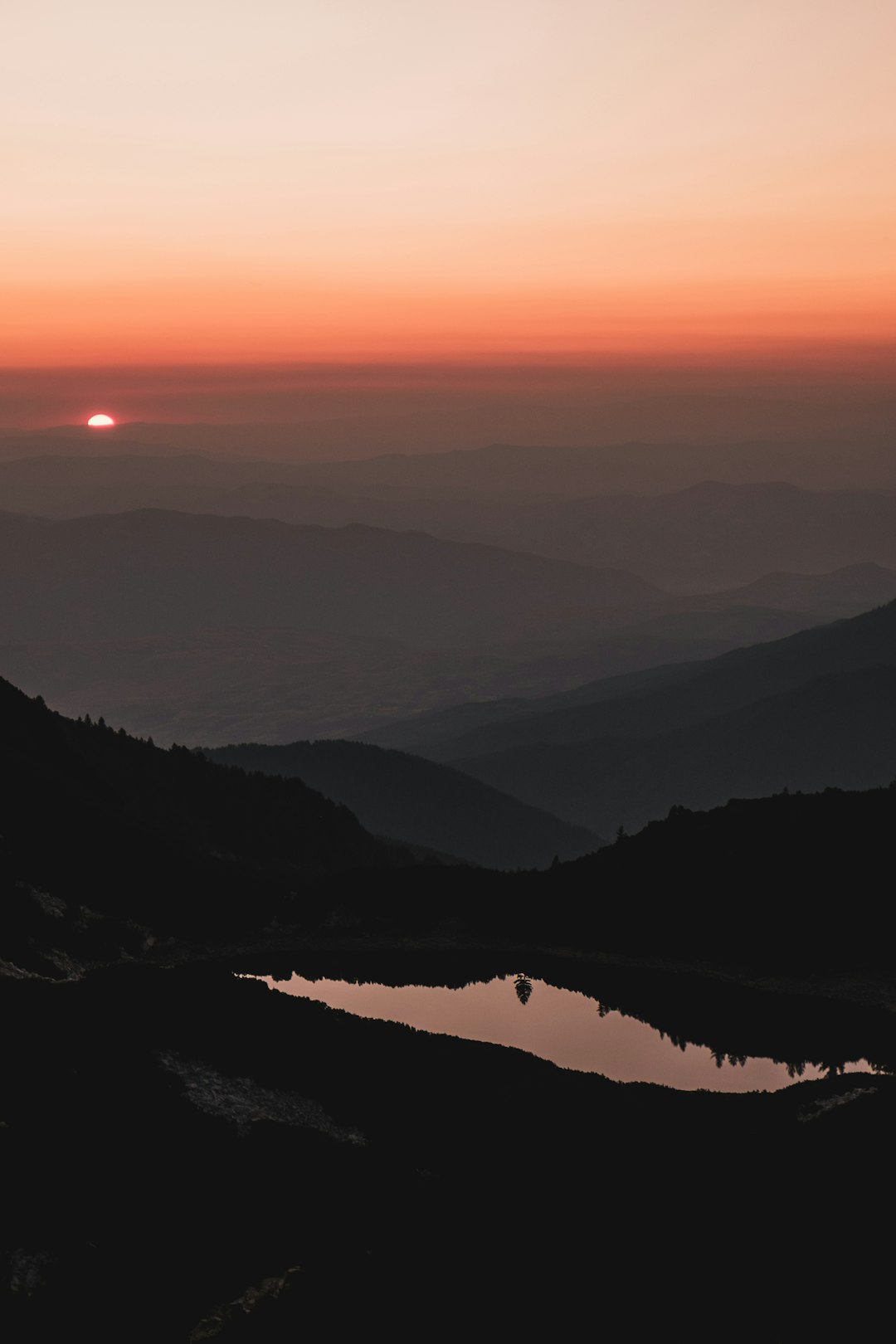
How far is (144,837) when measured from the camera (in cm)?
10588

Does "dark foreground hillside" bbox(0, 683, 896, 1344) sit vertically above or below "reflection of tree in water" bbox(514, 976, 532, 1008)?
above

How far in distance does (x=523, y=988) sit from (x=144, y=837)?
120 ft

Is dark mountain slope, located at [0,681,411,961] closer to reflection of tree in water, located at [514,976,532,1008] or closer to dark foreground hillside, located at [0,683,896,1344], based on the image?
dark foreground hillside, located at [0,683,896,1344]

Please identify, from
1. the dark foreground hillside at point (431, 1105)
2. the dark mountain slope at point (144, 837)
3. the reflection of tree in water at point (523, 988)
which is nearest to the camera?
the dark foreground hillside at point (431, 1105)

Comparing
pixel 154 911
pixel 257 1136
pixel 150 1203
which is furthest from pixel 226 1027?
pixel 154 911

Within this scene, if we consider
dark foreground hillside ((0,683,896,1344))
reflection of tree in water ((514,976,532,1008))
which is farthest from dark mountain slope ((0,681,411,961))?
reflection of tree in water ((514,976,532,1008))

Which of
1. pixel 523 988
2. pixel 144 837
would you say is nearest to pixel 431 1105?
pixel 523 988

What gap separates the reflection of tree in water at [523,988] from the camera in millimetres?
81188

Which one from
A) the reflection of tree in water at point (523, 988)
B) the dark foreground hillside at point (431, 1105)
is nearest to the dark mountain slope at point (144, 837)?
the dark foreground hillside at point (431, 1105)

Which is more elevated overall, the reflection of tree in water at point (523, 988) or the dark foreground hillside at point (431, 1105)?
the dark foreground hillside at point (431, 1105)

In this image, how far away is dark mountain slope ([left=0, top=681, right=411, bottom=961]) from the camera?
90.6m

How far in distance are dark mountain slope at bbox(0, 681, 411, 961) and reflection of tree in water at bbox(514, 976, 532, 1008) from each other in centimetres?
1984

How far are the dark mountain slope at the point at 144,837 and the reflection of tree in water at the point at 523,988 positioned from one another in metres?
19.8

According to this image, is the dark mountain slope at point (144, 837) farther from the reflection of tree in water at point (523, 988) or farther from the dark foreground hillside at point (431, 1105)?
the reflection of tree in water at point (523, 988)
